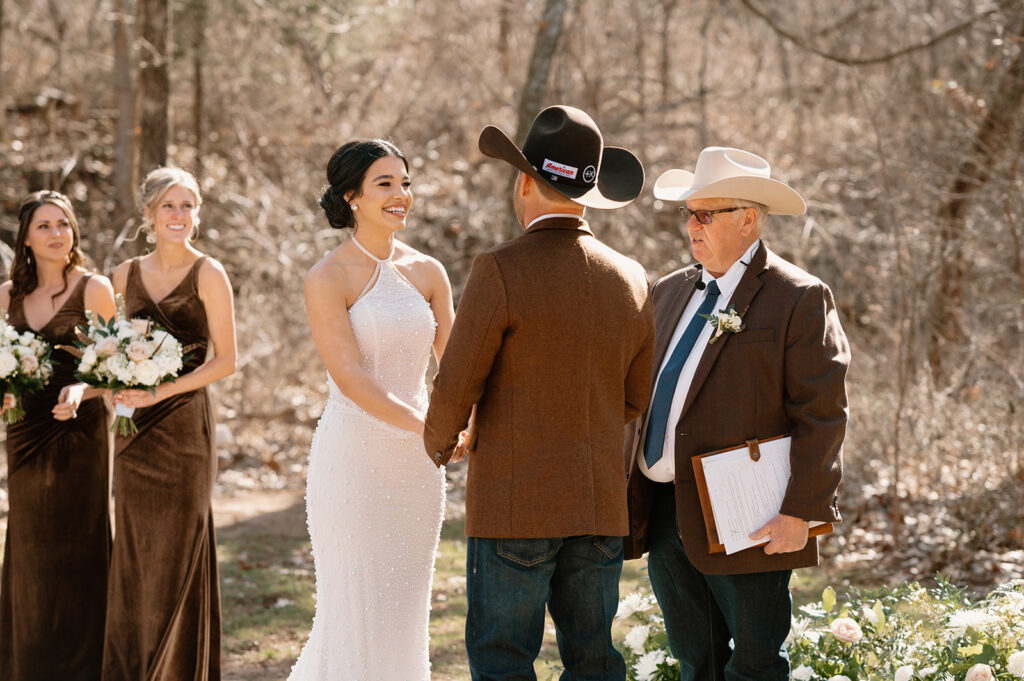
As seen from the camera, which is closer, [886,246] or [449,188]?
[886,246]

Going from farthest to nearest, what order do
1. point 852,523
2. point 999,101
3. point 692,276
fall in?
point 999,101 < point 852,523 < point 692,276

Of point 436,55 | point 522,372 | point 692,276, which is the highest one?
point 436,55

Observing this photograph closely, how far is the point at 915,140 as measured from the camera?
1120cm

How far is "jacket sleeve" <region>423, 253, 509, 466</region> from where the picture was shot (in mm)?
2924

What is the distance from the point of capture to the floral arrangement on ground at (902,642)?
3.61 m

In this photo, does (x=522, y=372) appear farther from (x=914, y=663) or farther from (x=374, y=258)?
(x=914, y=663)

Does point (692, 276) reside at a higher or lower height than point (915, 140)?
lower

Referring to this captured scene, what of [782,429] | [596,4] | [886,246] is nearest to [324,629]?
[782,429]

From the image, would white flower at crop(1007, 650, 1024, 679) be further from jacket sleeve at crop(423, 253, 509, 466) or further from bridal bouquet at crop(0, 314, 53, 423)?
bridal bouquet at crop(0, 314, 53, 423)

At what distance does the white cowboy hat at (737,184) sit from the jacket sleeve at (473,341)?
984 mm

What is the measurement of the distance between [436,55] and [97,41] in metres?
6.38

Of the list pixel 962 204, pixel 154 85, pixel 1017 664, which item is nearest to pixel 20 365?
pixel 1017 664

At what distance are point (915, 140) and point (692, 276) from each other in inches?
335

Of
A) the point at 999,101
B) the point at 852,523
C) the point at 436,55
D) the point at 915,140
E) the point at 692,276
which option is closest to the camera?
the point at 692,276
